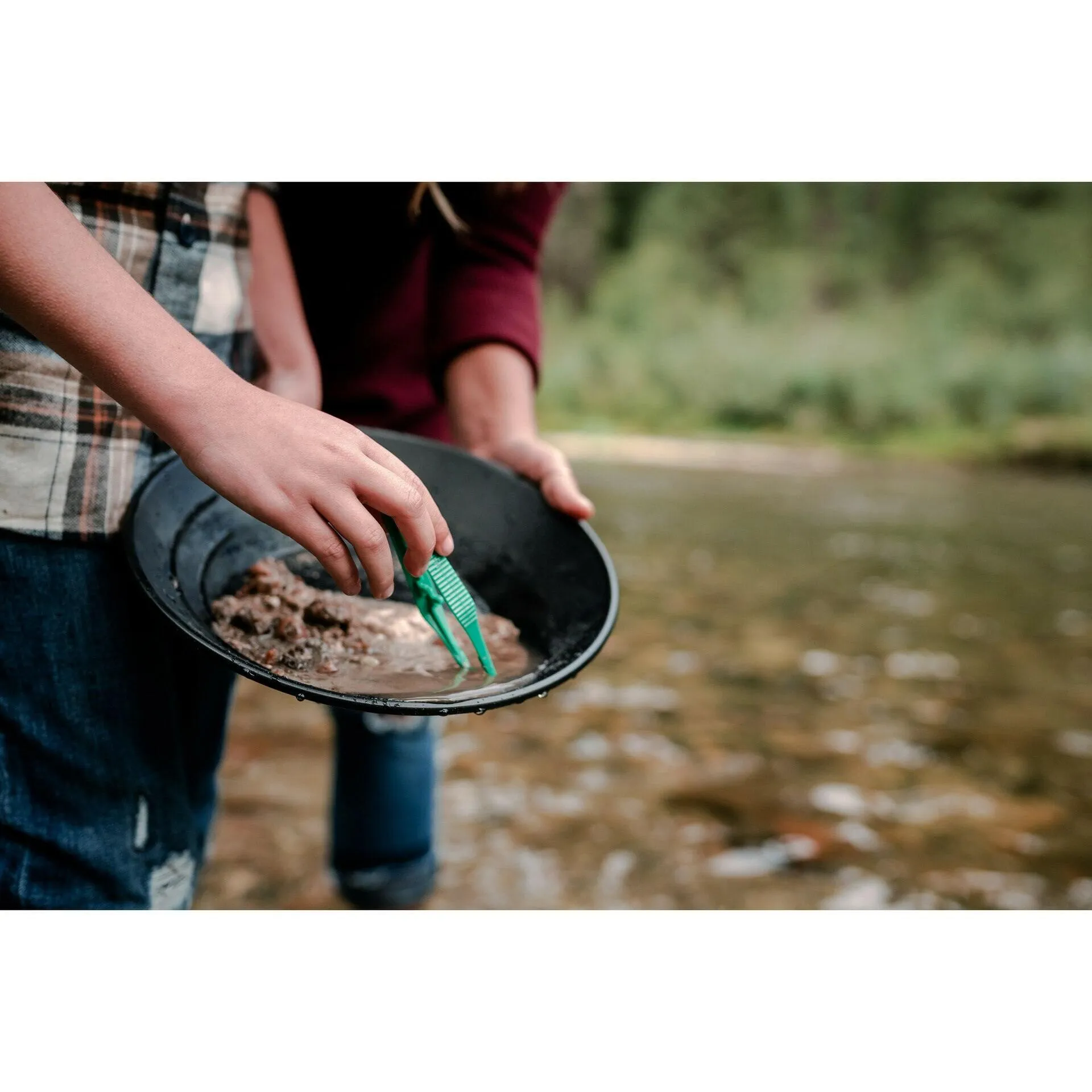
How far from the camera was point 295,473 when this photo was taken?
1.95ft

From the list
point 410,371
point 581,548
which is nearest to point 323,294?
point 410,371

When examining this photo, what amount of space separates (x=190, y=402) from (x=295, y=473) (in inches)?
3.1

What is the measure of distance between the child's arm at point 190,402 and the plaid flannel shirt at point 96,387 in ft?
0.30

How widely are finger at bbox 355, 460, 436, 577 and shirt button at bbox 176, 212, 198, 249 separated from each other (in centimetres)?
30

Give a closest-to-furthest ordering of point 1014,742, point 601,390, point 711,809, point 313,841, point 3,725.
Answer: point 3,725
point 313,841
point 711,809
point 1014,742
point 601,390

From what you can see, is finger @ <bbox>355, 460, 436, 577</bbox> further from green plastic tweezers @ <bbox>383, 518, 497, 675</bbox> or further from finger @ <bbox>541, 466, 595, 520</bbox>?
finger @ <bbox>541, 466, 595, 520</bbox>

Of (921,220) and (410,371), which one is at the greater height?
(921,220)

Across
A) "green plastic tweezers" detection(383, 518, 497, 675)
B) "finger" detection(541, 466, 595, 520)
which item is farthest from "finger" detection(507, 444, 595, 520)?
"green plastic tweezers" detection(383, 518, 497, 675)

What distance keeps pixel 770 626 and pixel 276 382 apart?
243 centimetres

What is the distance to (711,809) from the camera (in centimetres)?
190

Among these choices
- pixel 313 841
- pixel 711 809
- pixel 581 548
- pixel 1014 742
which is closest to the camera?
pixel 581 548

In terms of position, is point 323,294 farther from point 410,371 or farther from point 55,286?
point 55,286

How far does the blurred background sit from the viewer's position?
1739mm

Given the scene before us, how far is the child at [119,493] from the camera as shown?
0.60 metres
